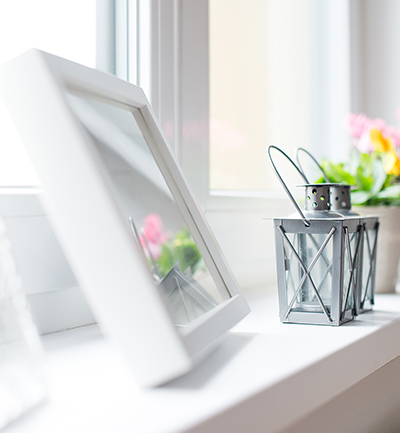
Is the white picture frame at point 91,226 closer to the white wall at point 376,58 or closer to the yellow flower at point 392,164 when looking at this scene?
the yellow flower at point 392,164

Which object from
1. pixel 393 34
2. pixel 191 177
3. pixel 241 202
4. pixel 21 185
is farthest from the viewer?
pixel 393 34

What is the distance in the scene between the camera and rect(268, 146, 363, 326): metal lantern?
0.57 metres

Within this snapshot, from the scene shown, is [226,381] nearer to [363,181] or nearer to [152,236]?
[152,236]

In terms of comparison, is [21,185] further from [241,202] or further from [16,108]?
[241,202]

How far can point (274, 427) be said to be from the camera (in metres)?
0.36

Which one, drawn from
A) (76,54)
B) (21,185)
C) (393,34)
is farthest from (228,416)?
(393,34)

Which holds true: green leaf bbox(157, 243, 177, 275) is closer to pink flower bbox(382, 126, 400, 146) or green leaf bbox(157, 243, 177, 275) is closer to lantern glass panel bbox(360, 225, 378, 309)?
lantern glass panel bbox(360, 225, 378, 309)

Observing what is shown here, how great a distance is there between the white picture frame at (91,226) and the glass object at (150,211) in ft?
0.08

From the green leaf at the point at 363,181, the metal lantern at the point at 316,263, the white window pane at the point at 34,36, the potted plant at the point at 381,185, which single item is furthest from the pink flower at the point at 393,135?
the white window pane at the point at 34,36

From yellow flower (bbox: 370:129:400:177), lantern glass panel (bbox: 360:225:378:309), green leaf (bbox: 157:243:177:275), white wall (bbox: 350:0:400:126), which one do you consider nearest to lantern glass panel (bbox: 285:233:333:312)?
lantern glass panel (bbox: 360:225:378:309)

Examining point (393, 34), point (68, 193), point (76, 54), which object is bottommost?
point (68, 193)

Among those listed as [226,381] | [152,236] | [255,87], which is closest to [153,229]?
[152,236]

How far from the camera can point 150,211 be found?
0.43m

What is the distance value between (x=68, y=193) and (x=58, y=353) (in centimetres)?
20
